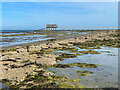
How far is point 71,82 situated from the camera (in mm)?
6746

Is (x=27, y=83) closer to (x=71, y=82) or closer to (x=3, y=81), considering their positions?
(x=3, y=81)

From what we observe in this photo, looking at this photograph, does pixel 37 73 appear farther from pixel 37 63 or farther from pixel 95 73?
pixel 95 73

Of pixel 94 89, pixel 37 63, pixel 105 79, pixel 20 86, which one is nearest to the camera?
pixel 94 89

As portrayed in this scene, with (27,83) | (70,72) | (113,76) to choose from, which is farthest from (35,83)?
(113,76)

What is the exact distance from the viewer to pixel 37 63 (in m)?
10.2

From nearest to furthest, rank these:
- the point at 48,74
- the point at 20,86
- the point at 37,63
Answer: the point at 20,86 < the point at 48,74 < the point at 37,63

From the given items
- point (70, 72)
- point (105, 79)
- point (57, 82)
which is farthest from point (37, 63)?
point (105, 79)

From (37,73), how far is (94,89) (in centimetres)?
374

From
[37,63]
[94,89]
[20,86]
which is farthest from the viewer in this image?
[37,63]

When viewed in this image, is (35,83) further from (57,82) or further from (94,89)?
(94,89)

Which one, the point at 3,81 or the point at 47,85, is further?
the point at 3,81

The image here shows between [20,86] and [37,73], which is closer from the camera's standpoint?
[20,86]

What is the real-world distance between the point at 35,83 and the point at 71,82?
1.89 metres

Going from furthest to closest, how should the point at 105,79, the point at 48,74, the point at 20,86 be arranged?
1. the point at 48,74
2. the point at 105,79
3. the point at 20,86
